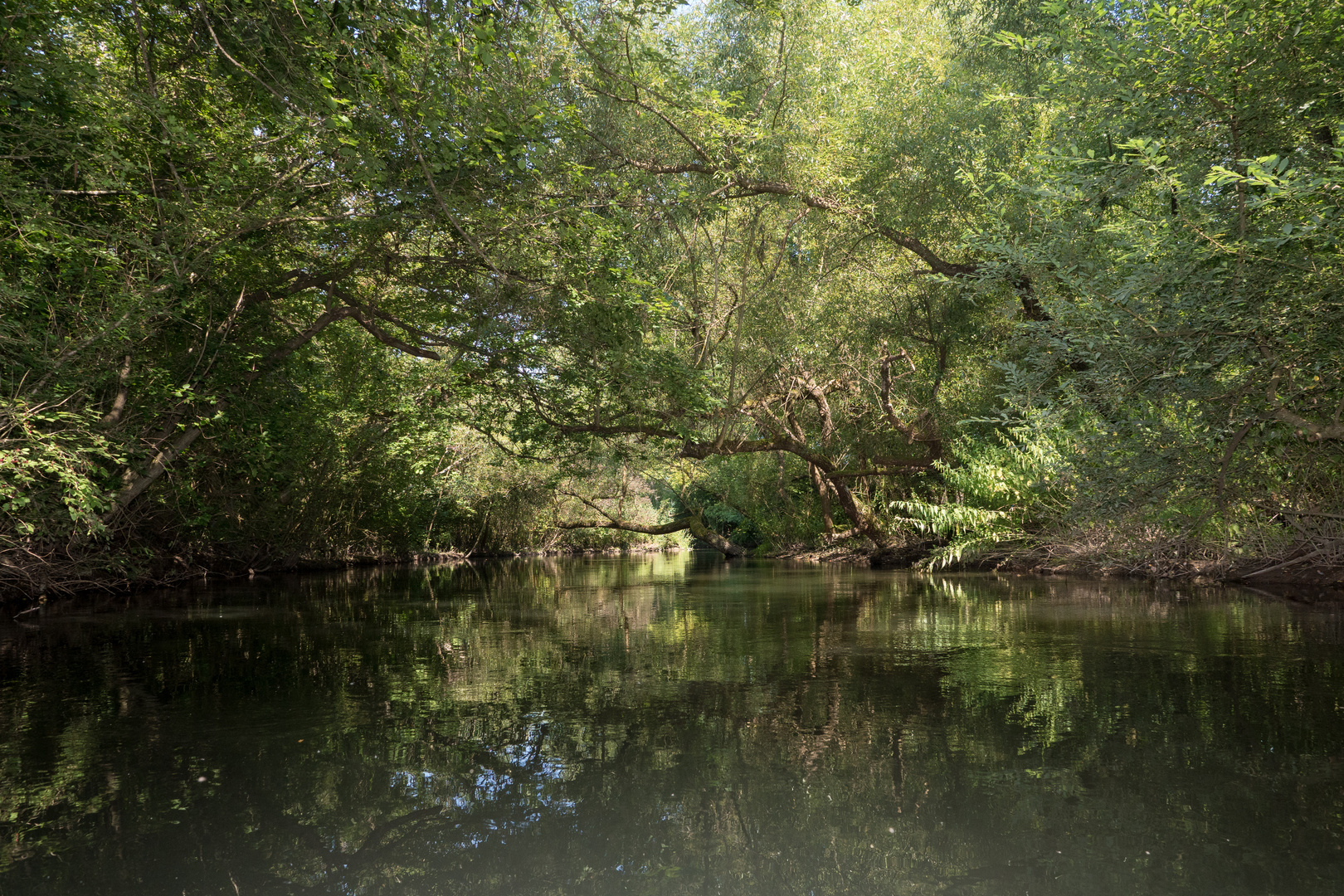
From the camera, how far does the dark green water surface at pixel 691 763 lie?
3434 millimetres

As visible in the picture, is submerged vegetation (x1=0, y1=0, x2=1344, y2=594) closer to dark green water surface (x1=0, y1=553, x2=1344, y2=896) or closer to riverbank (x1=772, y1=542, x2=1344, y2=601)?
riverbank (x1=772, y1=542, x2=1344, y2=601)

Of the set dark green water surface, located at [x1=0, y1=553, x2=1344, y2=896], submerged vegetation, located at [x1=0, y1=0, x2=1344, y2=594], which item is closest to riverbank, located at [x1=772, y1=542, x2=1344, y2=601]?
submerged vegetation, located at [x1=0, y1=0, x2=1344, y2=594]

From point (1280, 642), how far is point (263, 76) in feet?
36.7

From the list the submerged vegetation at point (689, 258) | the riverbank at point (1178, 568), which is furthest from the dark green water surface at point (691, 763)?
the riverbank at point (1178, 568)

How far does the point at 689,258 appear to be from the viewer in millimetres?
14453

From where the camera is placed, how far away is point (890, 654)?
324 inches

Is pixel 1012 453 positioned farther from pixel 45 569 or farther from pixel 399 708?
pixel 45 569

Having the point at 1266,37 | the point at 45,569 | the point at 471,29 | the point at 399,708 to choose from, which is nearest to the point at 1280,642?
the point at 1266,37

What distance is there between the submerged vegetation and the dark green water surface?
92.5 inches

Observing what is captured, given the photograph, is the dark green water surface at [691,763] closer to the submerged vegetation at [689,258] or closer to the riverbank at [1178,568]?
the submerged vegetation at [689,258]

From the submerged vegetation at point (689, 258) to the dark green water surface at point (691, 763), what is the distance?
2350 millimetres

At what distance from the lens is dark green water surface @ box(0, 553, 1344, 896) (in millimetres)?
3434

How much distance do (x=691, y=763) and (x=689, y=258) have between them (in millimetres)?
10915

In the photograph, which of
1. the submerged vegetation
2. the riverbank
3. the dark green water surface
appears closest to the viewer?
the dark green water surface
